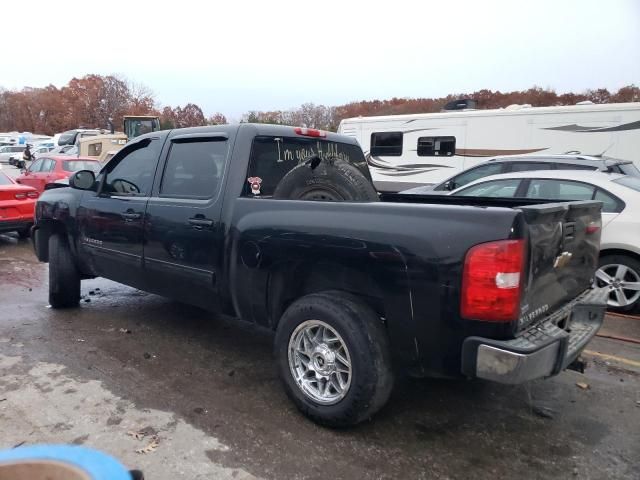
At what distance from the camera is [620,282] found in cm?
577

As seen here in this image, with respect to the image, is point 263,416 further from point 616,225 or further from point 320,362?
point 616,225

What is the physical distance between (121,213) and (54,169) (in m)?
9.97

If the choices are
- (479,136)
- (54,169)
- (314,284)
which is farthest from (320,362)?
(54,169)

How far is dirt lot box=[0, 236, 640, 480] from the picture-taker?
9.66 ft

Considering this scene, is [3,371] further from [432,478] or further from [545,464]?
[545,464]

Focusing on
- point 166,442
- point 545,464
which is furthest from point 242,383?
point 545,464

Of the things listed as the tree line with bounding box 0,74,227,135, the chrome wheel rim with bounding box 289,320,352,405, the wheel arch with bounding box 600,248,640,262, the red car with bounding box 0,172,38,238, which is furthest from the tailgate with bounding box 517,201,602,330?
the tree line with bounding box 0,74,227,135

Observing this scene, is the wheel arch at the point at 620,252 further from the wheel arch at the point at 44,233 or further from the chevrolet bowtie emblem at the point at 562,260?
A: the wheel arch at the point at 44,233

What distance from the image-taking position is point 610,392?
3953 mm

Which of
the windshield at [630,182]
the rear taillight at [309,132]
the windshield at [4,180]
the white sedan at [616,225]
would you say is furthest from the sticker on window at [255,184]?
the windshield at [4,180]

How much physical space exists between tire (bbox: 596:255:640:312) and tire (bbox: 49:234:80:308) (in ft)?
18.7

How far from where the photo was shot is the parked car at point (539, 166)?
7.16 m

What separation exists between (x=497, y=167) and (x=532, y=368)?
6.43 meters

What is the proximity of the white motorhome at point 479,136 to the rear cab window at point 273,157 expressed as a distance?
30.9 ft
